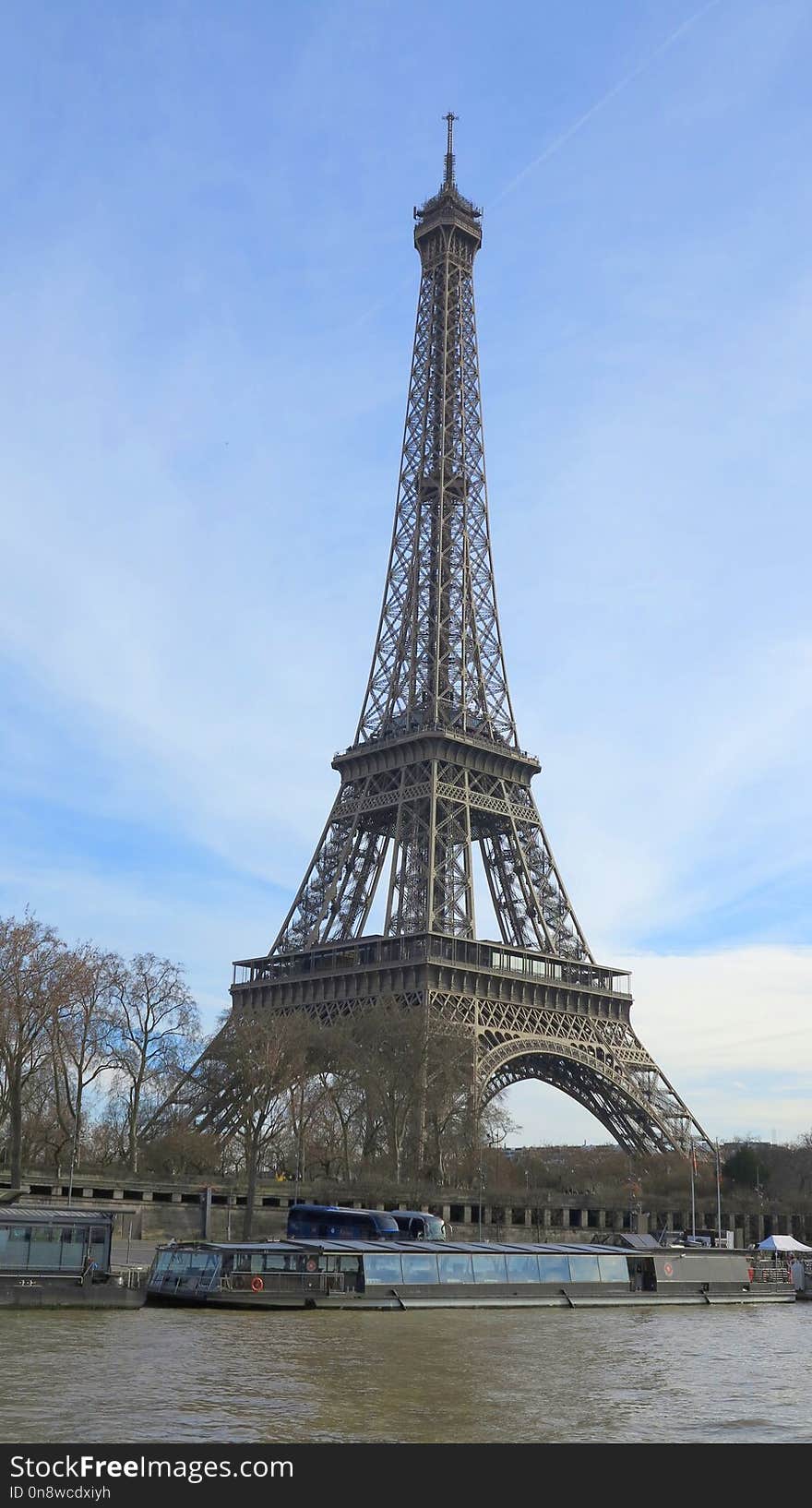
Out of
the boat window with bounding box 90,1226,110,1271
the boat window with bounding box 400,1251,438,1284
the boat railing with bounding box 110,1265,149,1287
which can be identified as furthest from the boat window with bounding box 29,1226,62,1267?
the boat window with bounding box 400,1251,438,1284

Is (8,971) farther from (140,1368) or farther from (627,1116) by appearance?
(627,1116)

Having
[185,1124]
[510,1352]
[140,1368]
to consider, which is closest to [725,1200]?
[185,1124]

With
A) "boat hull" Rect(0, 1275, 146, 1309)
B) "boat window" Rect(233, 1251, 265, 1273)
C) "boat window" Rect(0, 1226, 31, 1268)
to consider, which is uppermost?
"boat window" Rect(0, 1226, 31, 1268)

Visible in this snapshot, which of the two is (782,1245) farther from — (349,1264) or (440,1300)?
(349,1264)

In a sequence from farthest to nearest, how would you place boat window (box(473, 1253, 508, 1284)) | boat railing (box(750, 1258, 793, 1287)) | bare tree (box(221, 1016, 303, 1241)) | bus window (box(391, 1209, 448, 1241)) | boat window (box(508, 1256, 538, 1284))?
bare tree (box(221, 1016, 303, 1241)), boat railing (box(750, 1258, 793, 1287)), bus window (box(391, 1209, 448, 1241)), boat window (box(508, 1256, 538, 1284)), boat window (box(473, 1253, 508, 1284))

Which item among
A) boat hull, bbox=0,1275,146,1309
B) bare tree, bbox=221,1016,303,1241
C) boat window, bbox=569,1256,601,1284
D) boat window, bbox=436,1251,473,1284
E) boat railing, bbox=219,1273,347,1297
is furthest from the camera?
bare tree, bbox=221,1016,303,1241

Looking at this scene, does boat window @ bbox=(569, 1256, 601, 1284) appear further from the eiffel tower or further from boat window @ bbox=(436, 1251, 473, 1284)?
the eiffel tower
